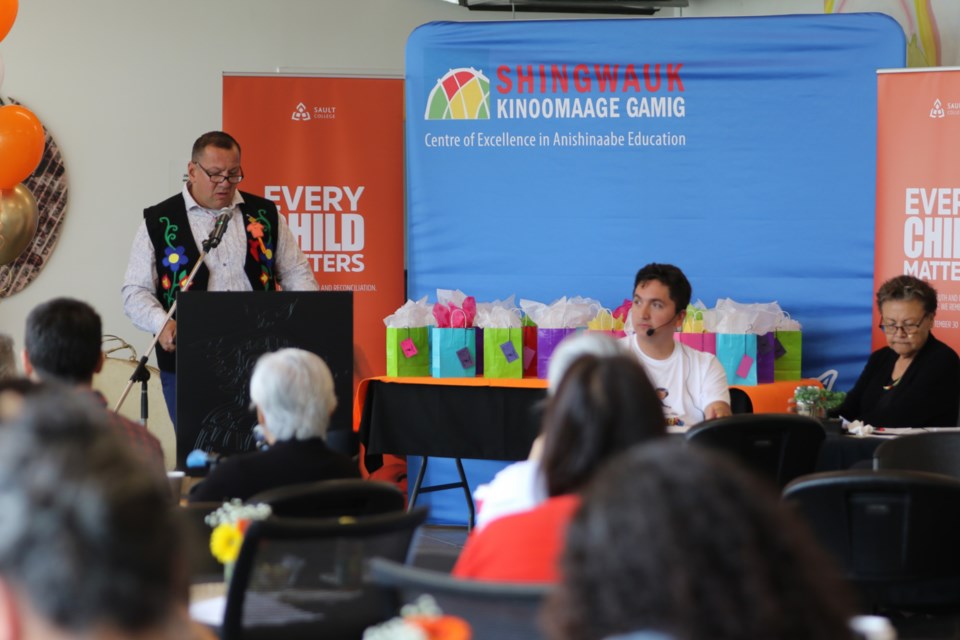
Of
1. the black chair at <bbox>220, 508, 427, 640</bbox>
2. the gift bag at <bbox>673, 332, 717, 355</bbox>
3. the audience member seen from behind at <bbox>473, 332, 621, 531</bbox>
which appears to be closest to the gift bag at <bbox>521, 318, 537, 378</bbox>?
the gift bag at <bbox>673, 332, 717, 355</bbox>

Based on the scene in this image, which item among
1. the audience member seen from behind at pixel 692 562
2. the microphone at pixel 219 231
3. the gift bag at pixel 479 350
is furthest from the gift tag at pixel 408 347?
the audience member seen from behind at pixel 692 562

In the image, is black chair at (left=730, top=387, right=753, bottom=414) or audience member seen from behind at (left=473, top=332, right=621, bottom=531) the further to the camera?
black chair at (left=730, top=387, right=753, bottom=414)

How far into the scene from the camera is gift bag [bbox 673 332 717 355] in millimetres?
6055

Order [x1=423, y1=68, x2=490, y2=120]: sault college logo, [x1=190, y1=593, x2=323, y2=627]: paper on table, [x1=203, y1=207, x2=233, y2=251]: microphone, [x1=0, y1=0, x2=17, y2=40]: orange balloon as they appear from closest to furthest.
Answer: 1. [x1=190, y1=593, x2=323, y2=627]: paper on table
2. [x1=203, y1=207, x2=233, y2=251]: microphone
3. [x1=0, y1=0, x2=17, y2=40]: orange balloon
4. [x1=423, y1=68, x2=490, y2=120]: sault college logo

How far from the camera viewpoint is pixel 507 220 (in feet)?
22.3

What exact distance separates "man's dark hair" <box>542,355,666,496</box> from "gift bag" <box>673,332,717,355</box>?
4.07m

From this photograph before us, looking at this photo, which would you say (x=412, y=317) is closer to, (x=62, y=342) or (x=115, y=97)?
(x=62, y=342)

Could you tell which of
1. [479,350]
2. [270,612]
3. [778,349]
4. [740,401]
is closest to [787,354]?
[778,349]

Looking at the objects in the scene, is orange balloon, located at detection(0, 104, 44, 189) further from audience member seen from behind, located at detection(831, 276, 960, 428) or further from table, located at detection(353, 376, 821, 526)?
audience member seen from behind, located at detection(831, 276, 960, 428)

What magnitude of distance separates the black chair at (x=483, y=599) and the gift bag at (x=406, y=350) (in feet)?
14.7

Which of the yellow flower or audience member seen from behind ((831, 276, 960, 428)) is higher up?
audience member seen from behind ((831, 276, 960, 428))

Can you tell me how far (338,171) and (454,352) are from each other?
65.7 inches

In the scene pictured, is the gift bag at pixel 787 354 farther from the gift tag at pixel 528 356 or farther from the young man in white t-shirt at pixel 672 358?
the young man in white t-shirt at pixel 672 358

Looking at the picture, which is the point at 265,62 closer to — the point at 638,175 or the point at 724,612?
the point at 638,175
